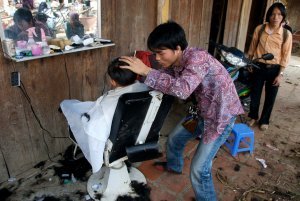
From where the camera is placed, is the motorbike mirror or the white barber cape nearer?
the white barber cape

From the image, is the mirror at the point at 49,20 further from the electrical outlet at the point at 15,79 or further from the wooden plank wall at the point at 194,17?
the wooden plank wall at the point at 194,17

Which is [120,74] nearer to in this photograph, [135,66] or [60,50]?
[135,66]

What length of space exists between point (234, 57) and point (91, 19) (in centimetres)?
174

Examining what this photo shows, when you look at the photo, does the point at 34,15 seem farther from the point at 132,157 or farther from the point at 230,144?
the point at 230,144

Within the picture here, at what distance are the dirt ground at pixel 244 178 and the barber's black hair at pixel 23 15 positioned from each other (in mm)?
1440

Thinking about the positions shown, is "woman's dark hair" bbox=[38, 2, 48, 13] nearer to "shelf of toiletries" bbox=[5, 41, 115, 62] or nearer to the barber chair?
"shelf of toiletries" bbox=[5, 41, 115, 62]

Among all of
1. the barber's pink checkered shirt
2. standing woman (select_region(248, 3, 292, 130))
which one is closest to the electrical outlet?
the barber's pink checkered shirt

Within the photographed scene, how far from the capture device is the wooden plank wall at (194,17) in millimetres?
3872

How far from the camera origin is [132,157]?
194 cm

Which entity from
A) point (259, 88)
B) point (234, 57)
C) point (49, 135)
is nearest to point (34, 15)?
point (49, 135)

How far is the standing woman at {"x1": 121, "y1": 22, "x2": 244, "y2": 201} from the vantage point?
164cm

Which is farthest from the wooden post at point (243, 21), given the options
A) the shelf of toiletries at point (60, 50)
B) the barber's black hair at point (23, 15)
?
the barber's black hair at point (23, 15)

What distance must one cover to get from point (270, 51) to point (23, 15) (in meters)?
2.89

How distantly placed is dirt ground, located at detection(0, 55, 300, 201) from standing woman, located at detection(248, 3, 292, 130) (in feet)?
1.37
